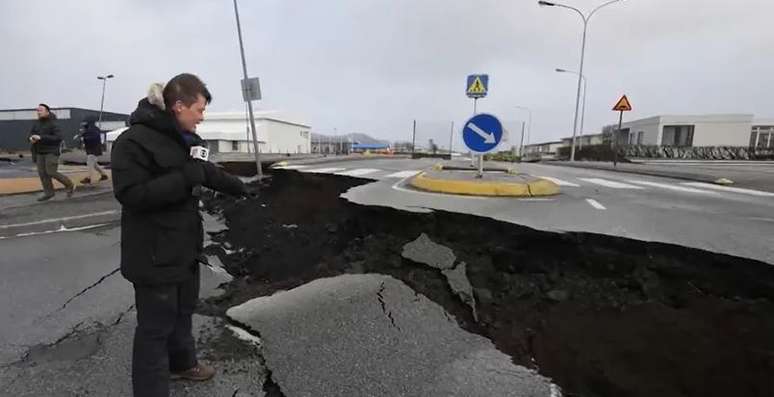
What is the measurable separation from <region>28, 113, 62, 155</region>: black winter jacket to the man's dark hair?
745 cm

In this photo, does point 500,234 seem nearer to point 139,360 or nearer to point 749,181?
point 139,360

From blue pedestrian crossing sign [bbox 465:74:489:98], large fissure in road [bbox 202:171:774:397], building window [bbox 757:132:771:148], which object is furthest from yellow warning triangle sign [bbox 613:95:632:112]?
building window [bbox 757:132:771:148]

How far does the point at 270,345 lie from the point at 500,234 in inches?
105

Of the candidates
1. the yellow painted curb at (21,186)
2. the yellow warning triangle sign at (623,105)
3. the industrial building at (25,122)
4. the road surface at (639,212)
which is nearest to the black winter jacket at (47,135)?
the yellow painted curb at (21,186)

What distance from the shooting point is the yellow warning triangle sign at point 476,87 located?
32.8 feet

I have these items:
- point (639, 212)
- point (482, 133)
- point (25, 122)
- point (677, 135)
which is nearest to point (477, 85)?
point (482, 133)

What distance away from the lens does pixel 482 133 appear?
293 inches

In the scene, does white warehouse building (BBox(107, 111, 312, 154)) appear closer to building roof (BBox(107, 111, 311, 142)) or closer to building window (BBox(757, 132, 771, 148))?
building roof (BBox(107, 111, 311, 142))

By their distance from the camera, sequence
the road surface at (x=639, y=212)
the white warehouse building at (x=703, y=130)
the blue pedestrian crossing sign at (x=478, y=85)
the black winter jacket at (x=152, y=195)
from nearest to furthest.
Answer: the black winter jacket at (x=152, y=195) < the road surface at (x=639, y=212) < the blue pedestrian crossing sign at (x=478, y=85) < the white warehouse building at (x=703, y=130)

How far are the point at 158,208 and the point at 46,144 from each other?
7627 millimetres

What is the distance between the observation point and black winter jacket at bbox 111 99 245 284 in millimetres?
1899

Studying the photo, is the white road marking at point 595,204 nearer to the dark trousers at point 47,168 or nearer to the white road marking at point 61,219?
the white road marking at point 61,219

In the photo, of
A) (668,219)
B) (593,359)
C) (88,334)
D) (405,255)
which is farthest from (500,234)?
(88,334)

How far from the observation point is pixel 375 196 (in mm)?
6488
